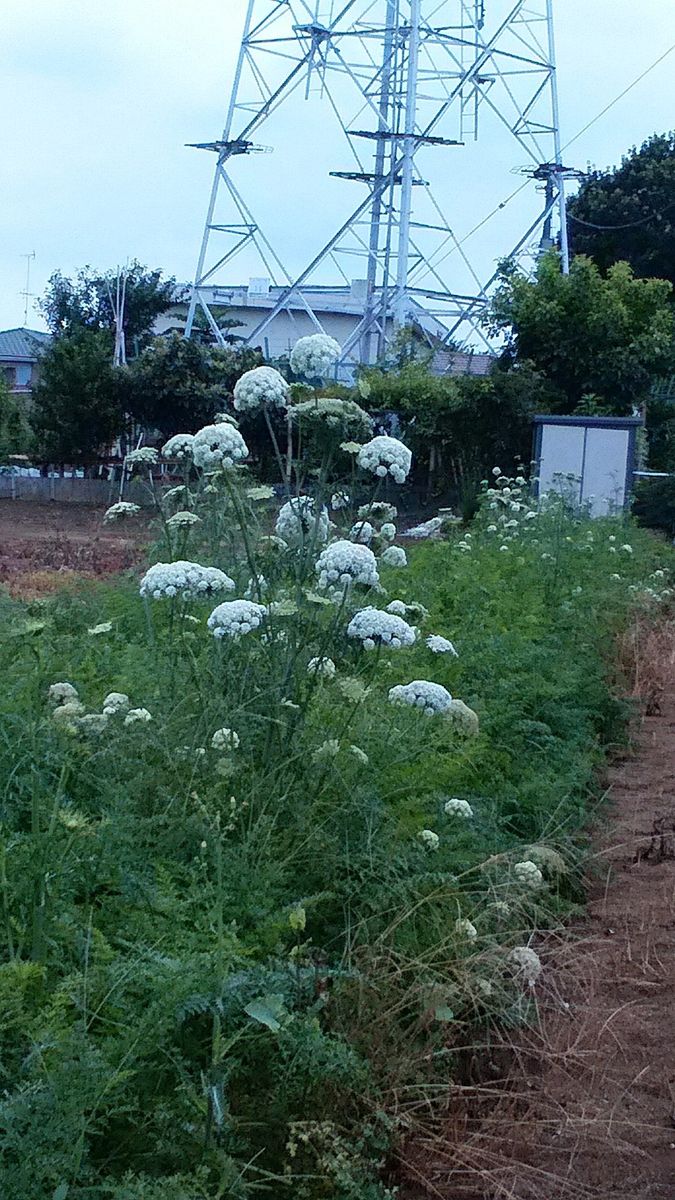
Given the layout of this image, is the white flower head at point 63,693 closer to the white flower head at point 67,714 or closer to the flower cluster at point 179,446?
the white flower head at point 67,714

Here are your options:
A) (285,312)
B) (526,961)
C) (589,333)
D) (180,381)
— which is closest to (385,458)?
(526,961)

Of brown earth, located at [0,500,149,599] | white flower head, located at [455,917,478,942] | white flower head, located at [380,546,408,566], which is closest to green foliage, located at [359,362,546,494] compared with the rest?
brown earth, located at [0,500,149,599]

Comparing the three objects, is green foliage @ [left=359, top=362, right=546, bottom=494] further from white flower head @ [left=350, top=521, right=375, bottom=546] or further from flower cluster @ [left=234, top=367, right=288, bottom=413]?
flower cluster @ [left=234, top=367, right=288, bottom=413]

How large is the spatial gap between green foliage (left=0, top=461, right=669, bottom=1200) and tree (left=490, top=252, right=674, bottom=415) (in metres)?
20.8

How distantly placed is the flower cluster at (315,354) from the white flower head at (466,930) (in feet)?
5.77

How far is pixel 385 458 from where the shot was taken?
441 cm

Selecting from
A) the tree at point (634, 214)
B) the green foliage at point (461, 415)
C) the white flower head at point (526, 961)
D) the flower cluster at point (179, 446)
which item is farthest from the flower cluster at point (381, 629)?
the tree at point (634, 214)

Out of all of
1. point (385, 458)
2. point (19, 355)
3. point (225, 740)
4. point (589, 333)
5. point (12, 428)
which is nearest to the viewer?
point (225, 740)

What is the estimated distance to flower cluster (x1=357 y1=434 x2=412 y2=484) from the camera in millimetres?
4383

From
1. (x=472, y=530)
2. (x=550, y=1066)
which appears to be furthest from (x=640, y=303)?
(x=550, y=1066)

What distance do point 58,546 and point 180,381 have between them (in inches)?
463

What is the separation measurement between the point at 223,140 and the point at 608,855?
1007 inches

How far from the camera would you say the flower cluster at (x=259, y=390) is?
14.6ft

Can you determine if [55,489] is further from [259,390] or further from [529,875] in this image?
[529,875]
